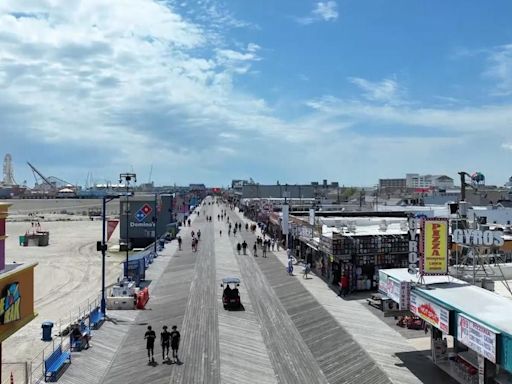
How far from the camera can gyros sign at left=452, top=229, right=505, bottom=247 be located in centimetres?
1678

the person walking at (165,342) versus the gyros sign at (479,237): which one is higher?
the gyros sign at (479,237)

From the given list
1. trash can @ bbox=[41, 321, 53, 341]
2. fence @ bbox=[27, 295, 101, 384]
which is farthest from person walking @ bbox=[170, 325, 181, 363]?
trash can @ bbox=[41, 321, 53, 341]

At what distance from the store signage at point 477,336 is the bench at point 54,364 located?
40.4ft

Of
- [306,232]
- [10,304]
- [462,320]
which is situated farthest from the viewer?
[306,232]

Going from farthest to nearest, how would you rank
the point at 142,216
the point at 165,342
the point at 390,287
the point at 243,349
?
the point at 142,216, the point at 243,349, the point at 390,287, the point at 165,342

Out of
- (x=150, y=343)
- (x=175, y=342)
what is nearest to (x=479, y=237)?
(x=175, y=342)

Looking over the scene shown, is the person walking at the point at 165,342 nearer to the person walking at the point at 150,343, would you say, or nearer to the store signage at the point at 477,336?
the person walking at the point at 150,343

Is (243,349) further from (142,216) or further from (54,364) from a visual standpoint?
(142,216)

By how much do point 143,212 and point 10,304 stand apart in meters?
47.5

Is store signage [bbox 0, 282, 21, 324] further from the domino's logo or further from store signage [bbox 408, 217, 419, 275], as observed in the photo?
the domino's logo

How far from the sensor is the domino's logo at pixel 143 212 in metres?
57.5

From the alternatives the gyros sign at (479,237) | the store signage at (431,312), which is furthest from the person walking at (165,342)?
the gyros sign at (479,237)

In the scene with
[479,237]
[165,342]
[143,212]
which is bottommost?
[165,342]

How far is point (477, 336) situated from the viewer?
13344 mm
